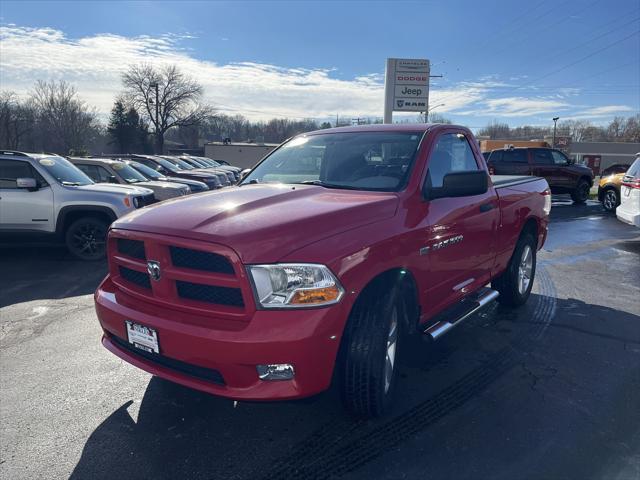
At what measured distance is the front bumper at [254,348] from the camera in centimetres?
245

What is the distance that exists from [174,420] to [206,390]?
2.37 ft


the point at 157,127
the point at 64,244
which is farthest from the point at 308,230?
the point at 157,127

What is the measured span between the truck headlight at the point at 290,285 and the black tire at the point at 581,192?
18.7 m

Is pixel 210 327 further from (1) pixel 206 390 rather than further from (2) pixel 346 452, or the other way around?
(2) pixel 346 452

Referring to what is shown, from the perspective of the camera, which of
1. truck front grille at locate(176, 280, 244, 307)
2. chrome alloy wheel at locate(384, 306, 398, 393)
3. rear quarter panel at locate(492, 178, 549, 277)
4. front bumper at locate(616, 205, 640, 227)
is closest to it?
truck front grille at locate(176, 280, 244, 307)

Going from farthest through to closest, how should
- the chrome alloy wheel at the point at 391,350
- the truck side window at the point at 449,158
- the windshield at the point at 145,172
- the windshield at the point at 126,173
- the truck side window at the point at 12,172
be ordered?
the windshield at the point at 145,172, the windshield at the point at 126,173, the truck side window at the point at 12,172, the truck side window at the point at 449,158, the chrome alloy wheel at the point at 391,350

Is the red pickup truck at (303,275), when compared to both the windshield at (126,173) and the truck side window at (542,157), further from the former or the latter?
the truck side window at (542,157)

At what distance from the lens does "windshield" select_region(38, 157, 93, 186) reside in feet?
26.4

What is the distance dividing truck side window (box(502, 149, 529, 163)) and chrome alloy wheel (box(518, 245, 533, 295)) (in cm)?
1417

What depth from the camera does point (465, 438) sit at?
295 cm

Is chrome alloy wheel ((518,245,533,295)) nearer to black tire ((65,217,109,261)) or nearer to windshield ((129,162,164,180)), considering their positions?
black tire ((65,217,109,261))

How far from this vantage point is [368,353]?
276cm

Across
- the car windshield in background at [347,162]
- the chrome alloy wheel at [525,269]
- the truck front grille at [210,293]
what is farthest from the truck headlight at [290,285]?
the chrome alloy wheel at [525,269]

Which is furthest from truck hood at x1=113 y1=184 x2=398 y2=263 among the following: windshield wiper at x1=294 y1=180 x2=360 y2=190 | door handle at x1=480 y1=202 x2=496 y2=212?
door handle at x1=480 y1=202 x2=496 y2=212
